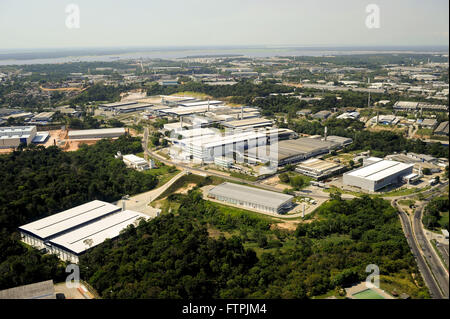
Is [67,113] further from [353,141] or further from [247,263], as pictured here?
[247,263]

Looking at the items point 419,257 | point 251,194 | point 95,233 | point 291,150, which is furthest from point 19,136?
point 419,257

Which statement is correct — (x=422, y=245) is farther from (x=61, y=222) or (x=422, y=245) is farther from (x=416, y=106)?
(x=416, y=106)

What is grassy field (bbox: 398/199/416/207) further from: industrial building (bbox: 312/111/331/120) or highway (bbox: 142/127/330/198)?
industrial building (bbox: 312/111/331/120)

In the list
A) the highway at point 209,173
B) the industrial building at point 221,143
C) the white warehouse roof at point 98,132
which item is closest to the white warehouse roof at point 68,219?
the highway at point 209,173
